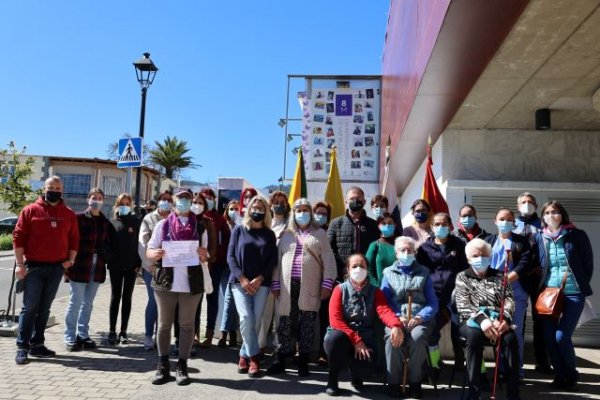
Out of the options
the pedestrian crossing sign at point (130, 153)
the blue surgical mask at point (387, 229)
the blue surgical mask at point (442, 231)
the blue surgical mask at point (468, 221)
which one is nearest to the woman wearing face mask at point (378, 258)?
the blue surgical mask at point (387, 229)

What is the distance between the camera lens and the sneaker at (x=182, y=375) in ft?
16.0

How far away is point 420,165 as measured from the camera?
11930 millimetres

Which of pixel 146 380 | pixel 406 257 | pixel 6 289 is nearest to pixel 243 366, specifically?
pixel 146 380

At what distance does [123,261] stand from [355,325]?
3314 millimetres

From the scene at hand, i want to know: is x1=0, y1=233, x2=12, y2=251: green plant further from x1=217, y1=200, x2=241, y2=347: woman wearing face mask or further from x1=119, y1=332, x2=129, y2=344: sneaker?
x1=217, y1=200, x2=241, y2=347: woman wearing face mask

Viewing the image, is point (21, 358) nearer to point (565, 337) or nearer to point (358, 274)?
point (358, 274)

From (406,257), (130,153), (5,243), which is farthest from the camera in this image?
(5,243)

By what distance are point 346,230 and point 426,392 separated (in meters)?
2.01

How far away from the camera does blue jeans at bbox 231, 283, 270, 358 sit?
531 cm

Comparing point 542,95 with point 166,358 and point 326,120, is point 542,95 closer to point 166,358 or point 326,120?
point 166,358

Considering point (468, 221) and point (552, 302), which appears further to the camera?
point (468, 221)

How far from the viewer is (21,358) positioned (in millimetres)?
5449

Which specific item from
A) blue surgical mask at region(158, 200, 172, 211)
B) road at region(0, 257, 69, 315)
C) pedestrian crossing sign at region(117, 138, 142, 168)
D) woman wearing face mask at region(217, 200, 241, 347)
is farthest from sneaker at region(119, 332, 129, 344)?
pedestrian crossing sign at region(117, 138, 142, 168)

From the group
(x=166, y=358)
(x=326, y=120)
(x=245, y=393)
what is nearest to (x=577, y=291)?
(x=245, y=393)
